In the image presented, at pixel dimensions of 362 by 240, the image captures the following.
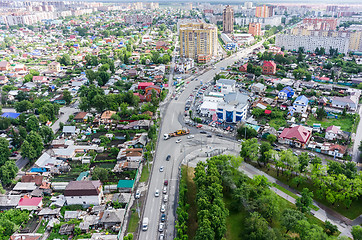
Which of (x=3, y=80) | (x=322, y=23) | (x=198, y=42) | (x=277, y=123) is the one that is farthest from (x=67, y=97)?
(x=322, y=23)

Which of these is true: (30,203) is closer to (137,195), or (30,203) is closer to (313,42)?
(137,195)

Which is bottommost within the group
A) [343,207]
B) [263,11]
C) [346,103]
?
[343,207]

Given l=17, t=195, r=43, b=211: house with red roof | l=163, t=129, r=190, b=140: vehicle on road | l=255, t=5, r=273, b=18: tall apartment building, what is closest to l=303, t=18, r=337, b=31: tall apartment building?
l=255, t=5, r=273, b=18: tall apartment building

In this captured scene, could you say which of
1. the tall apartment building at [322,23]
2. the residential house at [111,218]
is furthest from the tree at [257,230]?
the tall apartment building at [322,23]

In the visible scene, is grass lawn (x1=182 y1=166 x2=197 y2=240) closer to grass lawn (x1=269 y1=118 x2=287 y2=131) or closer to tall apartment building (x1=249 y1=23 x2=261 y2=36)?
grass lawn (x1=269 y1=118 x2=287 y2=131)

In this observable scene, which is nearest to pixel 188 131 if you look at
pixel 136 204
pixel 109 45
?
pixel 136 204

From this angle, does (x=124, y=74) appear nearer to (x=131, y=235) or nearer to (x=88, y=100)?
(x=88, y=100)
